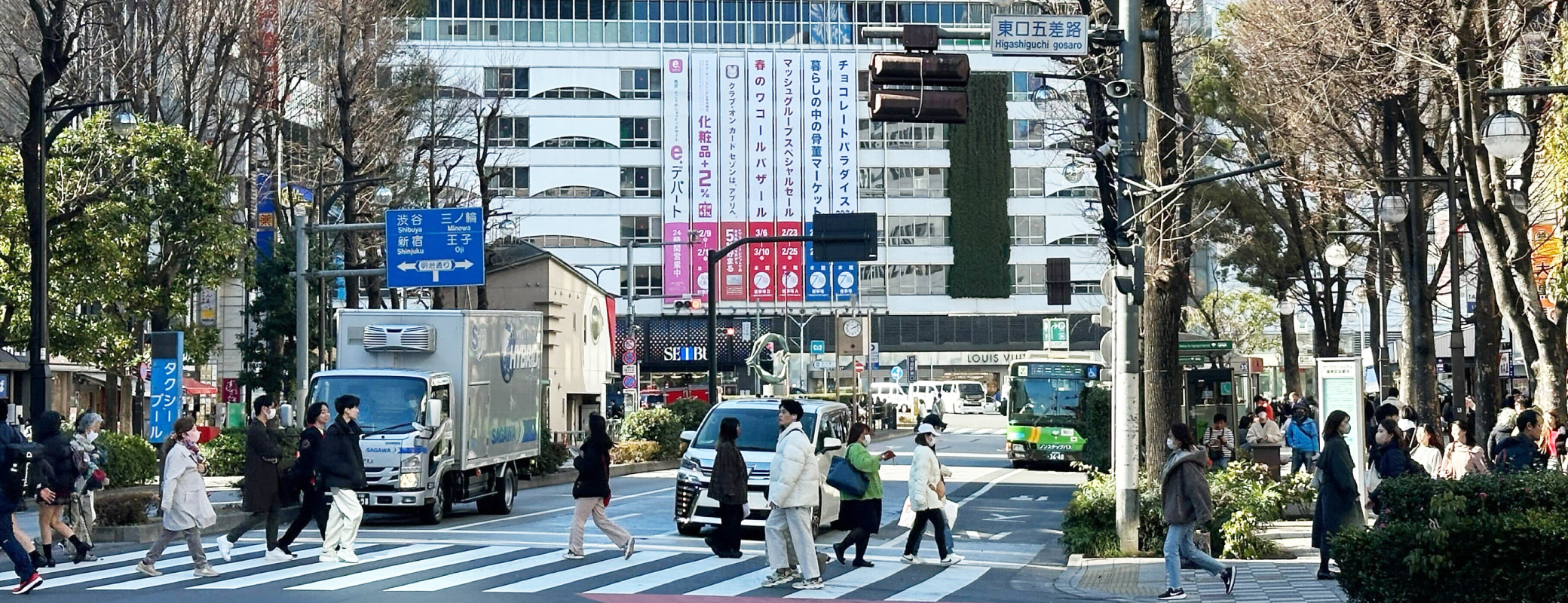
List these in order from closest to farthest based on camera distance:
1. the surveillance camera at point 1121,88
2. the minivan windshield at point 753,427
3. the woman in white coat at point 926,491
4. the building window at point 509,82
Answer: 1. the surveillance camera at point 1121,88
2. the woman in white coat at point 926,491
3. the minivan windshield at point 753,427
4. the building window at point 509,82

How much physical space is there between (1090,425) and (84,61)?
65.8ft

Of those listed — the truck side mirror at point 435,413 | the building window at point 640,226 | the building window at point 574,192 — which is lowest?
the truck side mirror at point 435,413

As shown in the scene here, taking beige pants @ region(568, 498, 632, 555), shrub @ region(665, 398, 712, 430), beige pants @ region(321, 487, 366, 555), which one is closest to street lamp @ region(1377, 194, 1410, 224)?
beige pants @ region(568, 498, 632, 555)

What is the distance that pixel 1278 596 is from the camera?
1349 centimetres

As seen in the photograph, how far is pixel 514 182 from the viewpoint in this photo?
272 ft

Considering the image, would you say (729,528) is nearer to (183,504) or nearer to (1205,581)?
(1205,581)

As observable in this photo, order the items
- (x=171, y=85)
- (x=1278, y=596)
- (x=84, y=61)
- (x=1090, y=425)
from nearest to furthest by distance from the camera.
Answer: (x=1278, y=596)
(x=84, y=61)
(x=1090, y=425)
(x=171, y=85)

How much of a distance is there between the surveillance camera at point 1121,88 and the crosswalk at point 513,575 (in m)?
4.92

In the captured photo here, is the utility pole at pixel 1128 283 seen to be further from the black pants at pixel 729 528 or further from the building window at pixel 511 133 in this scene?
the building window at pixel 511 133

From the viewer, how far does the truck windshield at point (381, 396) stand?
864 inches

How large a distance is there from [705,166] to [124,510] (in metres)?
59.5

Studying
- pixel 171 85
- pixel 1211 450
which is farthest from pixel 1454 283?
pixel 171 85

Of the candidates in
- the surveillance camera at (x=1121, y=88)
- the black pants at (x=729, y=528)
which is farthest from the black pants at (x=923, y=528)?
the surveillance camera at (x=1121, y=88)

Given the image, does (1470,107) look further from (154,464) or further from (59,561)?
(154,464)
